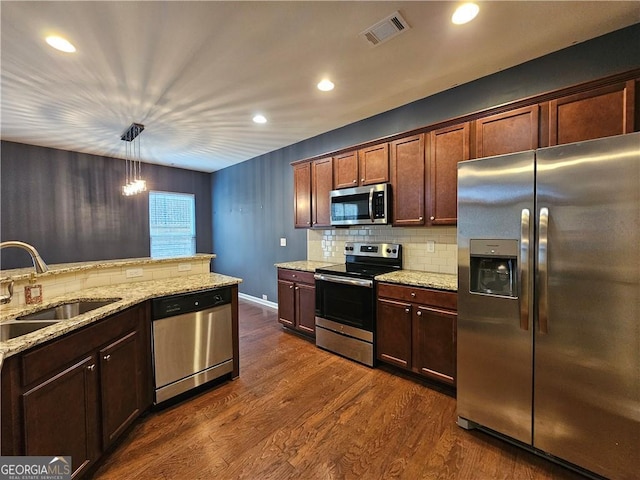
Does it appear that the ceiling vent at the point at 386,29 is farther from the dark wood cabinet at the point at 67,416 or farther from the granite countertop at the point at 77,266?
the dark wood cabinet at the point at 67,416

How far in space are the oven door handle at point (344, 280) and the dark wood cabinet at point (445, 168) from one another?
2.83 ft

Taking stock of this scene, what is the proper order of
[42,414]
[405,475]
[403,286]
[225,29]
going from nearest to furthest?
[42,414] → [405,475] → [225,29] → [403,286]

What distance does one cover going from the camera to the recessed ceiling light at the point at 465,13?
69.8 inches

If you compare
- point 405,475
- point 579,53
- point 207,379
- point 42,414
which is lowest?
point 405,475

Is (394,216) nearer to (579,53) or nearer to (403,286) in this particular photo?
(403,286)

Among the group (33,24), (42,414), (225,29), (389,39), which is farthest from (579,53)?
(42,414)

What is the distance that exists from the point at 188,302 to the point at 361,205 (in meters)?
2.01

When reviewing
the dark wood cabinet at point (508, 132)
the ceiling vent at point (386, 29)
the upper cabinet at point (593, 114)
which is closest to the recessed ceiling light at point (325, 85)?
the ceiling vent at point (386, 29)

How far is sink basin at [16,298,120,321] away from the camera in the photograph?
177 cm

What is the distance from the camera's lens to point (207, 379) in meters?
2.43

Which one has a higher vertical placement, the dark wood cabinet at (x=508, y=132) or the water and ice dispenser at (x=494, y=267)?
the dark wood cabinet at (x=508, y=132)

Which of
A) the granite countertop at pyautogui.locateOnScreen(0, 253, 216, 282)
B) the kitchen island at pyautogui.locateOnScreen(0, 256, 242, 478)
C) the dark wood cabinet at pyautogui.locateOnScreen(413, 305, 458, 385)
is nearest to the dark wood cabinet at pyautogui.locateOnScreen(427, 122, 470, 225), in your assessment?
the dark wood cabinet at pyautogui.locateOnScreen(413, 305, 458, 385)

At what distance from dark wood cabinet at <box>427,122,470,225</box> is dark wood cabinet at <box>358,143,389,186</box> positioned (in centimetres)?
48

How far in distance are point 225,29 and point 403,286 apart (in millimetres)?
2479
